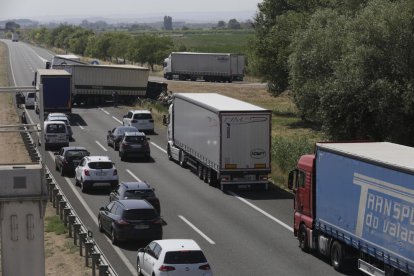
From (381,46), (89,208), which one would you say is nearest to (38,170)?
(89,208)

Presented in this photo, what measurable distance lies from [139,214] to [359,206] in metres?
7.47

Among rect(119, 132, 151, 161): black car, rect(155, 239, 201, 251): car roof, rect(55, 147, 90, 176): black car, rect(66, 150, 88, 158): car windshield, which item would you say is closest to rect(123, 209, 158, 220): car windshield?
rect(155, 239, 201, 251): car roof

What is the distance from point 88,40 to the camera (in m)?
190

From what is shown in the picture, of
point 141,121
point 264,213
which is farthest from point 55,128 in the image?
point 264,213

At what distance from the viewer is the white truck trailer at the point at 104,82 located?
73062 mm

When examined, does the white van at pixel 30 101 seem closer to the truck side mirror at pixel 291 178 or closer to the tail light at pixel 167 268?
the truck side mirror at pixel 291 178

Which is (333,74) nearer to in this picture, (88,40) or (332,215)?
(332,215)

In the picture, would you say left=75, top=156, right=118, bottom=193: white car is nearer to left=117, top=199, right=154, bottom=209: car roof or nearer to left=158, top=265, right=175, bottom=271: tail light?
left=117, top=199, right=154, bottom=209: car roof

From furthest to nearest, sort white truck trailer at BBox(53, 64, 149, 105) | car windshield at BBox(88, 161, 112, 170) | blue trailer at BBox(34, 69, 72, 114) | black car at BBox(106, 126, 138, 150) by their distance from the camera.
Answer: white truck trailer at BBox(53, 64, 149, 105) < blue trailer at BBox(34, 69, 72, 114) < black car at BBox(106, 126, 138, 150) < car windshield at BBox(88, 161, 112, 170)

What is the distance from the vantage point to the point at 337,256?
923 inches

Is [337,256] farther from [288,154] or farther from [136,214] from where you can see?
[288,154]

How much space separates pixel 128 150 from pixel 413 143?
15.0 m

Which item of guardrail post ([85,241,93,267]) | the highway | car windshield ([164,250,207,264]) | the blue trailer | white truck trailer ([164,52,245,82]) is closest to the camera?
car windshield ([164,250,207,264])

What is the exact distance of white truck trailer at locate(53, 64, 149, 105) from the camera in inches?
2876
